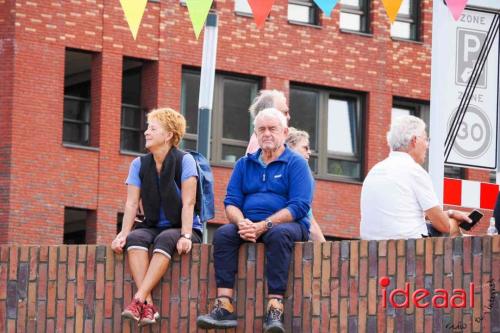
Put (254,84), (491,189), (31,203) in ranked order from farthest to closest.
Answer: (254,84) → (31,203) → (491,189)

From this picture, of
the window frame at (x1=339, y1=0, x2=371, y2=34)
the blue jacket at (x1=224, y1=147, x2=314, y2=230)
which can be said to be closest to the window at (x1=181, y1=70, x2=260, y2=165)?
the window frame at (x1=339, y1=0, x2=371, y2=34)

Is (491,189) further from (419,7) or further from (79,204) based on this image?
(419,7)

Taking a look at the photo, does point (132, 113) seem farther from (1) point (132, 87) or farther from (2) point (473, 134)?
(2) point (473, 134)

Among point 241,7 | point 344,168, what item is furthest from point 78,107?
point 344,168

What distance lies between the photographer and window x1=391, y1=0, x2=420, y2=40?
4269 centimetres

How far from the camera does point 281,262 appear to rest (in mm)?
15633

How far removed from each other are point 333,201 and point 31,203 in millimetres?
6587

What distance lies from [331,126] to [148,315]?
1017 inches

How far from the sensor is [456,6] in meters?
18.1

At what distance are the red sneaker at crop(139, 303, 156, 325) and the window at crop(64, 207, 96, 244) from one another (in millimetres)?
22395

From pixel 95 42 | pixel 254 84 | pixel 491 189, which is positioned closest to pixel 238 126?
pixel 254 84

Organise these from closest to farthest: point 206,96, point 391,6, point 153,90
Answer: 1. point 391,6
2. point 206,96
3. point 153,90

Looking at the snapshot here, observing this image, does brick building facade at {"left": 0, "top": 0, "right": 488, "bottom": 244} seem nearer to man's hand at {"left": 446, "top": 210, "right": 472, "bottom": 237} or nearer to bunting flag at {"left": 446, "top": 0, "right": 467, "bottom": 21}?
bunting flag at {"left": 446, "top": 0, "right": 467, "bottom": 21}

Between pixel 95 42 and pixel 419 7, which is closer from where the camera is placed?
pixel 95 42
